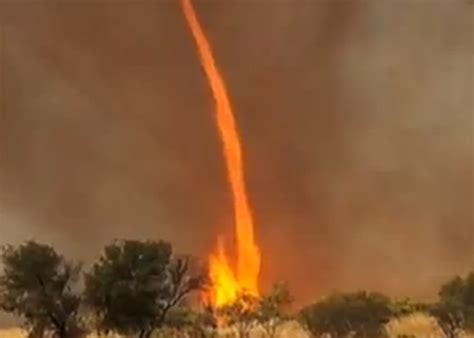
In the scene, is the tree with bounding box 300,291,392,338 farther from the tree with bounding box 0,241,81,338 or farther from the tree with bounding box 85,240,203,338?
the tree with bounding box 0,241,81,338

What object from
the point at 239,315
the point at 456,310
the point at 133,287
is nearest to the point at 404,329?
the point at 456,310

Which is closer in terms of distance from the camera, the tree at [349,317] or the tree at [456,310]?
the tree at [456,310]

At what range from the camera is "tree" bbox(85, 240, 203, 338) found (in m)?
25.2

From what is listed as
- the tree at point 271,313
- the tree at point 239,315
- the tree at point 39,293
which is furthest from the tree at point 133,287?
the tree at point 271,313

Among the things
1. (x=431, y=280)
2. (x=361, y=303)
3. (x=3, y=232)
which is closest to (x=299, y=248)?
(x=431, y=280)

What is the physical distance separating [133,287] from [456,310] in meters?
9.82

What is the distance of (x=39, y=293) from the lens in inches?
993

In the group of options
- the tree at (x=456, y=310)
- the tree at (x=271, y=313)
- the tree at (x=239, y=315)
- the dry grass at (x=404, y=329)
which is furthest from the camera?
the tree at (x=271, y=313)

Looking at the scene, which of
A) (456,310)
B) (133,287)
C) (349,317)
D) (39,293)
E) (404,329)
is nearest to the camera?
(133,287)

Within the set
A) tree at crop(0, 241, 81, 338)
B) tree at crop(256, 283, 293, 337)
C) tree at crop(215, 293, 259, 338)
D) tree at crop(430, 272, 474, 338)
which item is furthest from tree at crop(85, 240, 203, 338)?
tree at crop(430, 272, 474, 338)

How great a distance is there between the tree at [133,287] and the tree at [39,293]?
26.6 inches

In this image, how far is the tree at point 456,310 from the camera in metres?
28.8

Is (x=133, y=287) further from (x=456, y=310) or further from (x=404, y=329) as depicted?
(x=404, y=329)

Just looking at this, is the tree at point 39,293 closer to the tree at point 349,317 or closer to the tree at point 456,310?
the tree at point 349,317
